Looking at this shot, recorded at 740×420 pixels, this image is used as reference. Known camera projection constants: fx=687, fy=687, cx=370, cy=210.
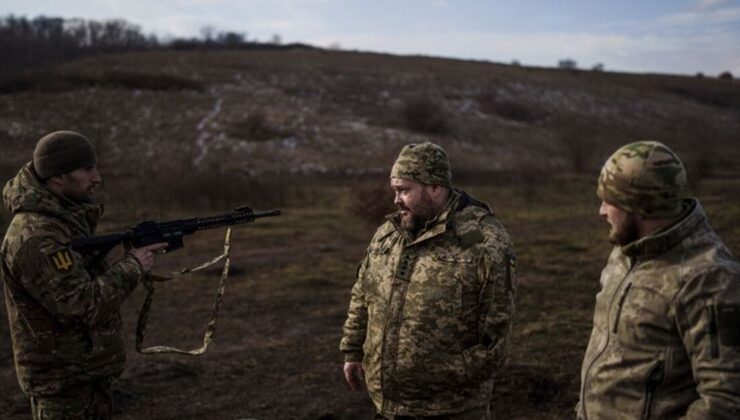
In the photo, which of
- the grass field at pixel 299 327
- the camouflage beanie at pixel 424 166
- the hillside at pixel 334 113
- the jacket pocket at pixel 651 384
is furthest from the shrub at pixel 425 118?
the jacket pocket at pixel 651 384

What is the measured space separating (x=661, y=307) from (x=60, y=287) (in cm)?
262

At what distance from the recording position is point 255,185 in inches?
808

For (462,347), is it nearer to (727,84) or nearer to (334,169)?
(334,169)

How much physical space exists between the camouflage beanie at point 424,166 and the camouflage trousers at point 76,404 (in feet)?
6.29

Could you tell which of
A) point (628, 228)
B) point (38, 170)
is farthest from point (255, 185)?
point (628, 228)

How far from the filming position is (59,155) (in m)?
3.43

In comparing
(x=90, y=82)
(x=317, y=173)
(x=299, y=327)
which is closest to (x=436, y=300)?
(x=299, y=327)

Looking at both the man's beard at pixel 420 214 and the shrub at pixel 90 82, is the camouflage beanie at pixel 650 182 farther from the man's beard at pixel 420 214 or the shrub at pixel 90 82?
the shrub at pixel 90 82

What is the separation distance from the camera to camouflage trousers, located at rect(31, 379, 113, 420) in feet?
11.4

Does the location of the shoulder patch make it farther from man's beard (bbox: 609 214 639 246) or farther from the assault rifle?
man's beard (bbox: 609 214 639 246)

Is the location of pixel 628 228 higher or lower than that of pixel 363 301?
higher

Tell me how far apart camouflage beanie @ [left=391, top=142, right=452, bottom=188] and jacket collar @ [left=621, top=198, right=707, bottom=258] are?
1.24 m

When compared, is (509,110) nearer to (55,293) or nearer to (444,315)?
(444,315)

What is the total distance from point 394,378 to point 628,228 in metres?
1.45
